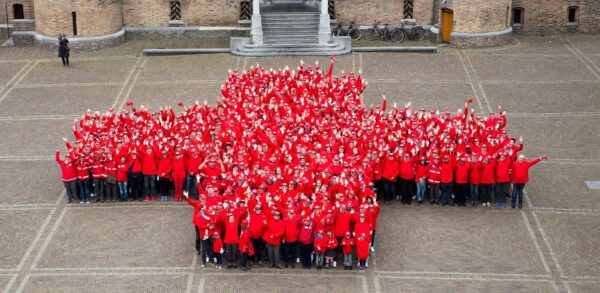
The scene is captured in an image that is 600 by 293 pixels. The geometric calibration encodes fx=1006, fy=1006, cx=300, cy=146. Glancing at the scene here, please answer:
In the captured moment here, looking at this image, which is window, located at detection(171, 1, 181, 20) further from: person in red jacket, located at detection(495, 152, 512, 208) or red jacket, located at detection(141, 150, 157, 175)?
person in red jacket, located at detection(495, 152, 512, 208)

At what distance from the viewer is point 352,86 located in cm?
3062

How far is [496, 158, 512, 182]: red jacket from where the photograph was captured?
24.7m

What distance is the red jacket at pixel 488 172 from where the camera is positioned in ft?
81.1

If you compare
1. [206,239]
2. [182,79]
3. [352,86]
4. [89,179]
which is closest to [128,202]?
[89,179]

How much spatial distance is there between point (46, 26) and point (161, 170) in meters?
17.5

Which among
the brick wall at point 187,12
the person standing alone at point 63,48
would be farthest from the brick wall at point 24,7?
the person standing alone at point 63,48

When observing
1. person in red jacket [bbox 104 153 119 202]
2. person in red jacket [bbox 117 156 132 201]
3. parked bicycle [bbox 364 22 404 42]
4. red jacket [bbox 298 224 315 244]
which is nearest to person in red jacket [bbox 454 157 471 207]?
red jacket [bbox 298 224 315 244]

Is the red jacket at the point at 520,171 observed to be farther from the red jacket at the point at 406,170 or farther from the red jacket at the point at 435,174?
the red jacket at the point at 406,170

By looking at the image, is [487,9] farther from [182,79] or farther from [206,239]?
[206,239]

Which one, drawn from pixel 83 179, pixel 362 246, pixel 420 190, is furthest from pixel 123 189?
pixel 420 190

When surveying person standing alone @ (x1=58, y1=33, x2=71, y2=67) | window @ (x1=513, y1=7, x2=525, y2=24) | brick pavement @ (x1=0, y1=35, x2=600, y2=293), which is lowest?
brick pavement @ (x1=0, y1=35, x2=600, y2=293)

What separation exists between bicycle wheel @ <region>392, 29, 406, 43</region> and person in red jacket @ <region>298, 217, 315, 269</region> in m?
21.2

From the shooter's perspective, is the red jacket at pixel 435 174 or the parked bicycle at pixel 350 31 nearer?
the red jacket at pixel 435 174

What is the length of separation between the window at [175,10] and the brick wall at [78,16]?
2.62m
